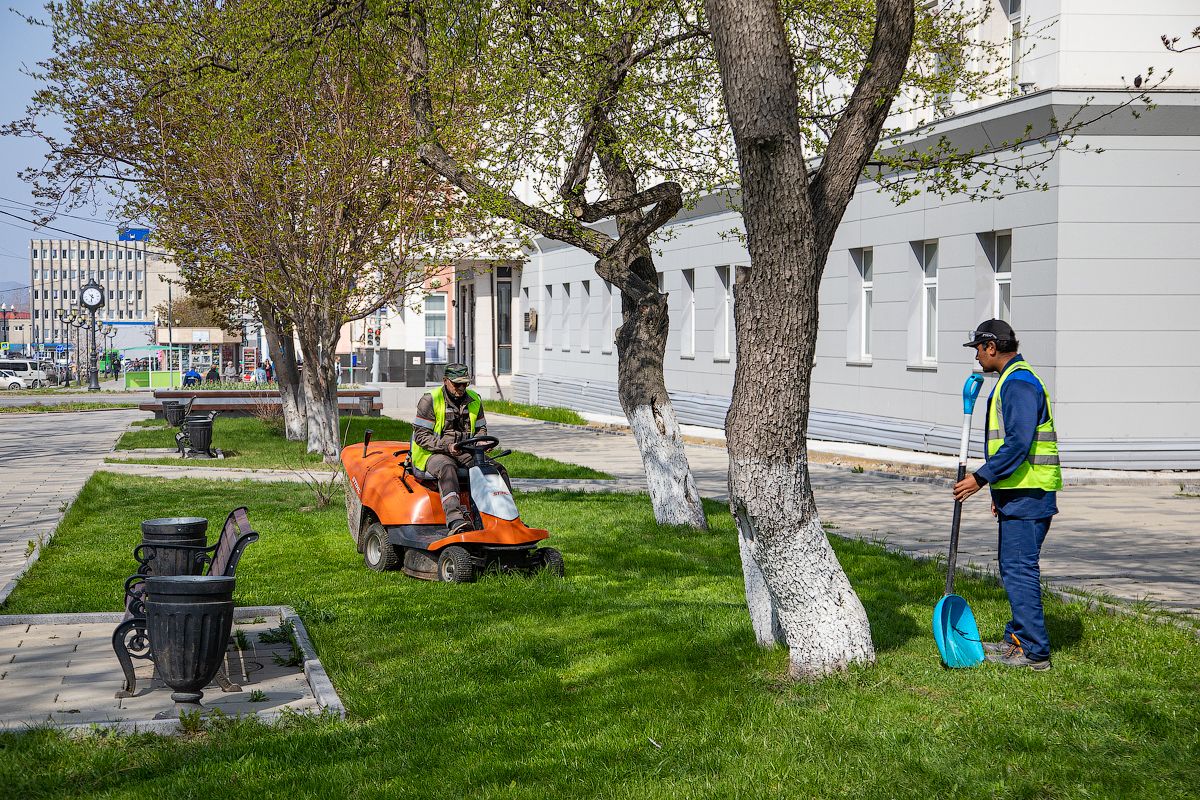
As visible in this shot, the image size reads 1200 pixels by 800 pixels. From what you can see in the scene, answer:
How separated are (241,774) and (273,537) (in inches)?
293

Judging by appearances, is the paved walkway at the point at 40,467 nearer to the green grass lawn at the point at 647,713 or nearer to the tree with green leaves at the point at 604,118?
the green grass lawn at the point at 647,713

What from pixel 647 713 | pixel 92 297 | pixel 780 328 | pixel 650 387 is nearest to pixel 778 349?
pixel 780 328

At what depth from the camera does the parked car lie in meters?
69.0

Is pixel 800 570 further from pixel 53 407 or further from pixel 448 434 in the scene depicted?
pixel 53 407

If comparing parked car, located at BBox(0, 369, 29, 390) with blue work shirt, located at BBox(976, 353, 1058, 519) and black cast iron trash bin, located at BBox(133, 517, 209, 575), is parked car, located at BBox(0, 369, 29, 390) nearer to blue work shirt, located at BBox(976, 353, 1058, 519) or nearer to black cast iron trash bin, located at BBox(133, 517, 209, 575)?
black cast iron trash bin, located at BBox(133, 517, 209, 575)

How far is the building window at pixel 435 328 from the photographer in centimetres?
5738

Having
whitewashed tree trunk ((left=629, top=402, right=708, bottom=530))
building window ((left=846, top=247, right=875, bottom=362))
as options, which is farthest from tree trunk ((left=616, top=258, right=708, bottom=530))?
building window ((left=846, top=247, right=875, bottom=362))

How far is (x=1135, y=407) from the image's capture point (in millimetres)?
17781

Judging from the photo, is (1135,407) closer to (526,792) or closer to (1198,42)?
(1198,42)

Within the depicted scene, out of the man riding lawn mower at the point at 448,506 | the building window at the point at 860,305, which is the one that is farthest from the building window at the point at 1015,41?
the man riding lawn mower at the point at 448,506

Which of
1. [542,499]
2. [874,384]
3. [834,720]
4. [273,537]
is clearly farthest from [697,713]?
[874,384]

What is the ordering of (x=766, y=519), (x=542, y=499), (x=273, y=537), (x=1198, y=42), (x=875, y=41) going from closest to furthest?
1. (x=766, y=519)
2. (x=875, y=41)
3. (x=273, y=537)
4. (x=542, y=499)
5. (x=1198, y=42)

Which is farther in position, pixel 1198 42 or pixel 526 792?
pixel 1198 42

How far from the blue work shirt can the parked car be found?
70270 mm
